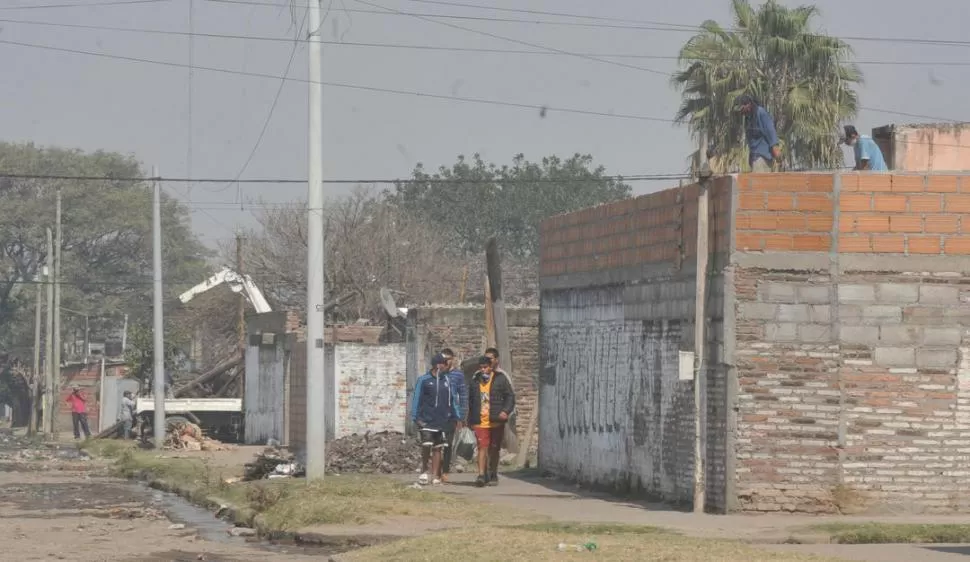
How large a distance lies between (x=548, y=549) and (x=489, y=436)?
9.18 metres

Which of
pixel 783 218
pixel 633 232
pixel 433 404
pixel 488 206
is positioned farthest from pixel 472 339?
pixel 488 206

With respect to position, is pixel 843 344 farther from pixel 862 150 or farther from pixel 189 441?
pixel 189 441

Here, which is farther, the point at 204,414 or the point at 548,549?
the point at 204,414

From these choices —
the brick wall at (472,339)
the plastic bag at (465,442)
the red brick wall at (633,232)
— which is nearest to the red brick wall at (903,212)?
the red brick wall at (633,232)

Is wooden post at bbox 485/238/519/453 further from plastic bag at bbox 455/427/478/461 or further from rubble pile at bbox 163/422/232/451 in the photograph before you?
rubble pile at bbox 163/422/232/451

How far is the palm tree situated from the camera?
34.3 m

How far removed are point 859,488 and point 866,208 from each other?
2941 mm

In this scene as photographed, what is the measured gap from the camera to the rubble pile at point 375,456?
89.6 feet

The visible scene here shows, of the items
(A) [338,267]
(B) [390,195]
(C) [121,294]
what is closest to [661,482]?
(A) [338,267]

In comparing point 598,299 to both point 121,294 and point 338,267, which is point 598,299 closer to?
point 338,267

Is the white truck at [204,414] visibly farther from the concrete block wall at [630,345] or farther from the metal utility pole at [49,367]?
the concrete block wall at [630,345]

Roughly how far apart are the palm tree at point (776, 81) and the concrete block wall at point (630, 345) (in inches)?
375

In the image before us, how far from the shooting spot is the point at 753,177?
18.6m

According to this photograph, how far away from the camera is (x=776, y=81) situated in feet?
116
